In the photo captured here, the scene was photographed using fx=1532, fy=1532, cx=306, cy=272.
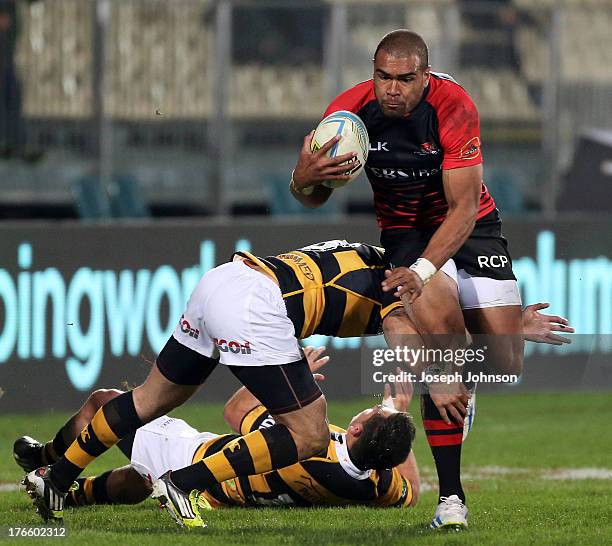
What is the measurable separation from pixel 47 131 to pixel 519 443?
5.12 metres

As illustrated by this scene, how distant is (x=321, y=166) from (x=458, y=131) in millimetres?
707

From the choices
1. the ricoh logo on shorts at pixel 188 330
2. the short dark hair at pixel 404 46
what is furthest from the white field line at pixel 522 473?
the short dark hair at pixel 404 46

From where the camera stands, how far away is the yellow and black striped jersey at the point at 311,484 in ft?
25.3

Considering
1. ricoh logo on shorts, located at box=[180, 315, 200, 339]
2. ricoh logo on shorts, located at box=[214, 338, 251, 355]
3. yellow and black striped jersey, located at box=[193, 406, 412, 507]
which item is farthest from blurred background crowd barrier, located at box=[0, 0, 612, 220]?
ricoh logo on shorts, located at box=[214, 338, 251, 355]

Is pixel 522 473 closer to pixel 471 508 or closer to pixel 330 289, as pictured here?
pixel 471 508

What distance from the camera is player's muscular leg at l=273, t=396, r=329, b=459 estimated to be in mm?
7137

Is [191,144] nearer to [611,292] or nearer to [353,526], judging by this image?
[611,292]

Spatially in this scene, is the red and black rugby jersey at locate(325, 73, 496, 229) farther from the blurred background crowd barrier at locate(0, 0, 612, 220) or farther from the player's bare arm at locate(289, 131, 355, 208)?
the blurred background crowd barrier at locate(0, 0, 612, 220)

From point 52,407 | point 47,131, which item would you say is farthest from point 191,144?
point 52,407

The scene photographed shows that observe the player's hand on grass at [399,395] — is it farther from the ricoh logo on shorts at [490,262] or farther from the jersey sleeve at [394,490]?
the ricoh logo on shorts at [490,262]

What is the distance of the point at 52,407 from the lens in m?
11.9

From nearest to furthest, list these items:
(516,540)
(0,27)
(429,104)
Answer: (516,540) → (429,104) → (0,27)

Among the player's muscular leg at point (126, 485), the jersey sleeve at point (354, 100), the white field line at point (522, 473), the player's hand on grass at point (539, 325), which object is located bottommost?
the white field line at point (522, 473)

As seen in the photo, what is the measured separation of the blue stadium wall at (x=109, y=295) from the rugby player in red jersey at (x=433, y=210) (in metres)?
4.43
